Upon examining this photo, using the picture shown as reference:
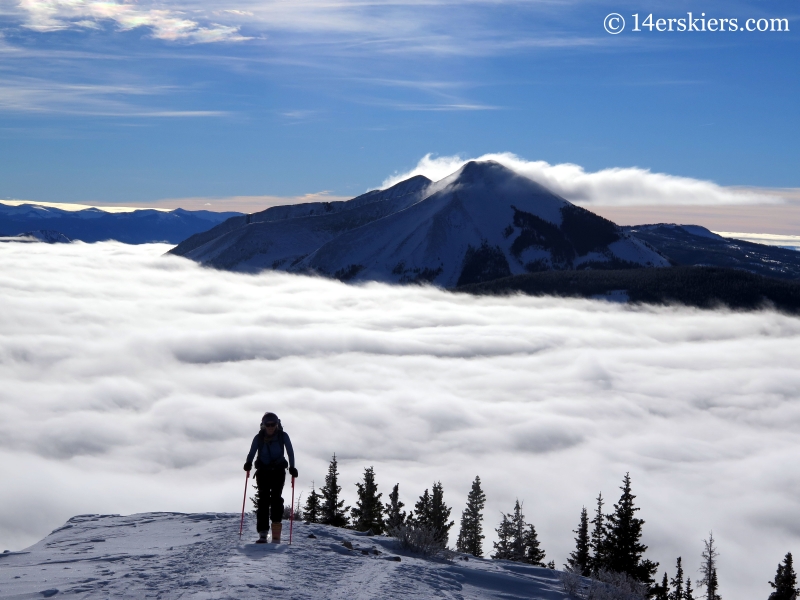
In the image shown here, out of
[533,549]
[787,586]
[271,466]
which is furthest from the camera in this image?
[533,549]

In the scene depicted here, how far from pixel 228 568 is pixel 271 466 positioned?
3637mm

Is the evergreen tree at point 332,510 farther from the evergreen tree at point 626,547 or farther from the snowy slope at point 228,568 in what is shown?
the snowy slope at point 228,568

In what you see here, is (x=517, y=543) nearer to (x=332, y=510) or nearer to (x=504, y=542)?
(x=504, y=542)

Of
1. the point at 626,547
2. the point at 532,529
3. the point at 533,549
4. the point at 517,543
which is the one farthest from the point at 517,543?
the point at 626,547

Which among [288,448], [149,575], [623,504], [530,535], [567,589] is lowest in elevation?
[530,535]

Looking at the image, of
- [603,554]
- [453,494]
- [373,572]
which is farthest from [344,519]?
[453,494]

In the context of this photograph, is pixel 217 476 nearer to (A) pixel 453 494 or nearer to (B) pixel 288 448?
(A) pixel 453 494

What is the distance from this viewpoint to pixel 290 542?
15.7m

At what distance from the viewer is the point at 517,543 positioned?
142ft

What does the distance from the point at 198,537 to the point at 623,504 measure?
76.6 feet

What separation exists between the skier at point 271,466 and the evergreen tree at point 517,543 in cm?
2843

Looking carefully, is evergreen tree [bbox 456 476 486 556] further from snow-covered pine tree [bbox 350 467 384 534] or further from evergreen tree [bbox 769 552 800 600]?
evergreen tree [bbox 769 552 800 600]

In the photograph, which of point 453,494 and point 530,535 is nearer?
point 530,535

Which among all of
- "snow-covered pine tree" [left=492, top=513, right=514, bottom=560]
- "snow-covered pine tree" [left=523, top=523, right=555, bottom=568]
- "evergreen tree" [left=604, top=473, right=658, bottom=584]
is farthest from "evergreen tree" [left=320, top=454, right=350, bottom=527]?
"evergreen tree" [left=604, top=473, right=658, bottom=584]
